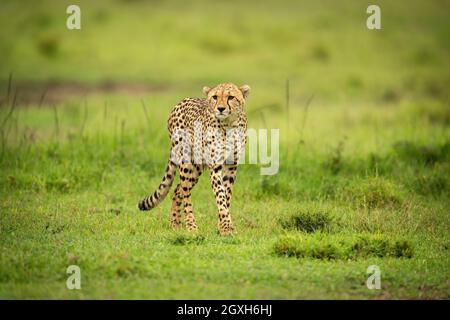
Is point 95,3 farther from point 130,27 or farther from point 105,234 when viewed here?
point 105,234

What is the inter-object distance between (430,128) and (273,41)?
8.92m

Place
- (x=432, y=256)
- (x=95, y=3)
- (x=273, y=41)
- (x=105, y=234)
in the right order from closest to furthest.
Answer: (x=432, y=256) < (x=105, y=234) < (x=273, y=41) < (x=95, y=3)

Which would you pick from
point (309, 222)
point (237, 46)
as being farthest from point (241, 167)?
point (237, 46)

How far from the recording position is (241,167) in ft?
34.8

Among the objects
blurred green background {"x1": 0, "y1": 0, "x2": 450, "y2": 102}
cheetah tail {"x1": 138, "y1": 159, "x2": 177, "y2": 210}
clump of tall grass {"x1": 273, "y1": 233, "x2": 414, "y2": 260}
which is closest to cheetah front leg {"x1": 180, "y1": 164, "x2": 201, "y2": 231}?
cheetah tail {"x1": 138, "y1": 159, "x2": 177, "y2": 210}

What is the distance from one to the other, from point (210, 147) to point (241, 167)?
2417 millimetres

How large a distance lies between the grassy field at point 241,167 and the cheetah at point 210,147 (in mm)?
293

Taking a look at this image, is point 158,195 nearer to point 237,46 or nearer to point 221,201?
point 221,201

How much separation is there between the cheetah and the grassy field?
11.5 inches

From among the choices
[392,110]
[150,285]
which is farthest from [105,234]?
[392,110]

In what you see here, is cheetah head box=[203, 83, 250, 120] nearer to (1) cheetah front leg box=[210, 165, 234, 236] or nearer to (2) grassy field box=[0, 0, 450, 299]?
(1) cheetah front leg box=[210, 165, 234, 236]

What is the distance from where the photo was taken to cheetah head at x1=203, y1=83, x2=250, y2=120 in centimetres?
796
